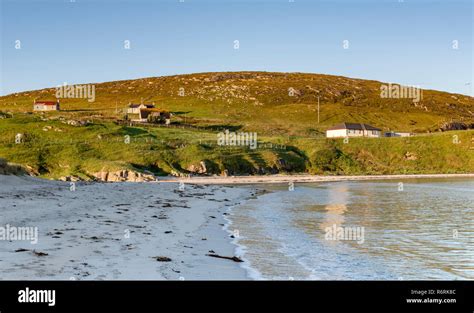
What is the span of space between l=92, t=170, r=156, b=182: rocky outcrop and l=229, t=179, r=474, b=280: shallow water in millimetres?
23352

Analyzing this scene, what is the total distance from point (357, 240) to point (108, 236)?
31.3ft

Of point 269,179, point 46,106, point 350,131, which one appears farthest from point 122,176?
point 46,106

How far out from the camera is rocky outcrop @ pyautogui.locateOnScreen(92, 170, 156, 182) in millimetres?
57069

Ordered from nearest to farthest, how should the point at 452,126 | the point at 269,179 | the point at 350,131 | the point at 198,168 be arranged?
the point at 269,179 → the point at 198,168 → the point at 350,131 → the point at 452,126

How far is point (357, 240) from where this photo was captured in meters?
20.5

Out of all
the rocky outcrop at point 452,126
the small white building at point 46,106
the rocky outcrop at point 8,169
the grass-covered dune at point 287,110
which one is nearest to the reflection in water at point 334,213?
the rocky outcrop at point 8,169

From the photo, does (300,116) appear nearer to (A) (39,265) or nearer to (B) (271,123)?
(B) (271,123)

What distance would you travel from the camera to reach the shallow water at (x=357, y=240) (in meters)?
14.7

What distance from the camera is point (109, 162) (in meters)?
62.8

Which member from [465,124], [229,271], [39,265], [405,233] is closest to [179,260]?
[229,271]

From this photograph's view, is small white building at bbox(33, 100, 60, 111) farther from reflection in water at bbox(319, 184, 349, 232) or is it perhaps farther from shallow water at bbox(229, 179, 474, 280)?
shallow water at bbox(229, 179, 474, 280)

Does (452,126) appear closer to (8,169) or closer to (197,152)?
(197,152)

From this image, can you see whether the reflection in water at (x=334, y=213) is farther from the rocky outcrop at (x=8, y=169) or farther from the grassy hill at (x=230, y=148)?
the grassy hill at (x=230, y=148)

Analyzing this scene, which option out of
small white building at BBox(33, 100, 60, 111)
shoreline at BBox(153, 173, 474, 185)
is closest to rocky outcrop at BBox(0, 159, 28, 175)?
shoreline at BBox(153, 173, 474, 185)
